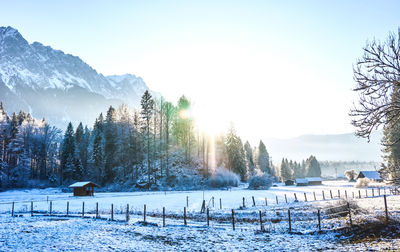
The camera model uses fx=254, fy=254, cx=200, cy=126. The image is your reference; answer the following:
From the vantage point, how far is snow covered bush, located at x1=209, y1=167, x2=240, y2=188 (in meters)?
70.6

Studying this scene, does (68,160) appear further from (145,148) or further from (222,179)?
(222,179)

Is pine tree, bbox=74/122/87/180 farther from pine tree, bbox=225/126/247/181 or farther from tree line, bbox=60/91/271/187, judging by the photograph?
pine tree, bbox=225/126/247/181

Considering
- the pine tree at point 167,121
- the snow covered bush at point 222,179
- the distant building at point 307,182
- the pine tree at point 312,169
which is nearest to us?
the snow covered bush at point 222,179

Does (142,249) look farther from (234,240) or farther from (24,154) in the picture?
(24,154)

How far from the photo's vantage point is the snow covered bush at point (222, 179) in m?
70.6

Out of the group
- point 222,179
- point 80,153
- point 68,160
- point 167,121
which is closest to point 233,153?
point 222,179

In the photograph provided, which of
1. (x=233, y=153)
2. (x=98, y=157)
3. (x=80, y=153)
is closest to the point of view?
(x=98, y=157)

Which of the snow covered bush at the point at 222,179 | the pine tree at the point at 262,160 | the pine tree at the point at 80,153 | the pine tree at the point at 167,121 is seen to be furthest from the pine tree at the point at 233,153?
the pine tree at the point at 80,153

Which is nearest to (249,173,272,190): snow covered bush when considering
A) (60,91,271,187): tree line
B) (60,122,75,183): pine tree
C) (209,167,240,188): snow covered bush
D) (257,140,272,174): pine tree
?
(209,167,240,188): snow covered bush

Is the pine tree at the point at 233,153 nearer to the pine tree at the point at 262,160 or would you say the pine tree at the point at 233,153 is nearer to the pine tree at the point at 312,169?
the pine tree at the point at 262,160

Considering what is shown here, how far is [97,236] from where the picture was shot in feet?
50.3

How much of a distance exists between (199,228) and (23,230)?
11.8m

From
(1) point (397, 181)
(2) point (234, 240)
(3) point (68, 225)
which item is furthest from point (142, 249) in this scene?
(1) point (397, 181)

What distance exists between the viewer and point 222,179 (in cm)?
7100
